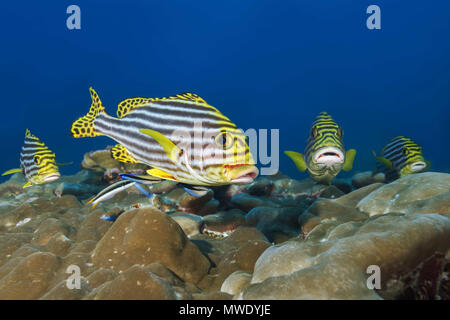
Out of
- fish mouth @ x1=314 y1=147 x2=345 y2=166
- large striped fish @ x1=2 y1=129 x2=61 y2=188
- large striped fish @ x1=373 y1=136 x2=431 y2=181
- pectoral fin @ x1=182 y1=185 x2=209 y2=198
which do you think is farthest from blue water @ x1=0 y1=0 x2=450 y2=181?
pectoral fin @ x1=182 y1=185 x2=209 y2=198

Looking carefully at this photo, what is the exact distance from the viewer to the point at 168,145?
206 centimetres

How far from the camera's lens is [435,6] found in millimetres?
64312

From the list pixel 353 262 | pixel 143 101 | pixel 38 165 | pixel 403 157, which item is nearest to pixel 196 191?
pixel 143 101

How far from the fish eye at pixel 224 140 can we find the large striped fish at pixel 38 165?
15.8 ft

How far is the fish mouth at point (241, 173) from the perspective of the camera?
1.94 m

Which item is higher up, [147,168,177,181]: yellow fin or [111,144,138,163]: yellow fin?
[111,144,138,163]: yellow fin

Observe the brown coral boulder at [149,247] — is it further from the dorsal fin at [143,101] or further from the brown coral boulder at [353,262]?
the dorsal fin at [143,101]

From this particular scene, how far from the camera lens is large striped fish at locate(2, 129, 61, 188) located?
17.8 feet

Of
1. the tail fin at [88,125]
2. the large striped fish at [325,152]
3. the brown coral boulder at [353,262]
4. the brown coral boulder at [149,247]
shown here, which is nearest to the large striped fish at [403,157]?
the large striped fish at [325,152]

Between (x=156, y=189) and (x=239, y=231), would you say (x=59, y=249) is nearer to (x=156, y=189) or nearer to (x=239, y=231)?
(x=239, y=231)

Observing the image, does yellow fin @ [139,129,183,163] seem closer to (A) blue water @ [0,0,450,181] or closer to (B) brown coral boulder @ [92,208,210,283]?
(B) brown coral boulder @ [92,208,210,283]

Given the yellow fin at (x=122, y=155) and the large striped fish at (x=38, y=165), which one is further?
the large striped fish at (x=38, y=165)

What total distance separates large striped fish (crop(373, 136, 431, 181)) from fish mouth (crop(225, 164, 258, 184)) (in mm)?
4993

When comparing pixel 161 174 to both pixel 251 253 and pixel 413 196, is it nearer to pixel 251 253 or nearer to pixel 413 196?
pixel 251 253
